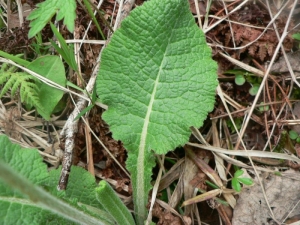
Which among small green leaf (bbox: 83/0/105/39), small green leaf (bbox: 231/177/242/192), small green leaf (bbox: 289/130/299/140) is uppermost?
small green leaf (bbox: 83/0/105/39)

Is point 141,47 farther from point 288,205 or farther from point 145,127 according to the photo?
point 288,205

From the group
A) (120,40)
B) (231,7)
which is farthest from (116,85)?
(231,7)

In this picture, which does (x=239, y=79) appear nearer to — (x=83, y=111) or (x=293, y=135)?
(x=293, y=135)

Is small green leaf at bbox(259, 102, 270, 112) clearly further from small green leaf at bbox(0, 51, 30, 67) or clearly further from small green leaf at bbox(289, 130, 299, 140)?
small green leaf at bbox(0, 51, 30, 67)

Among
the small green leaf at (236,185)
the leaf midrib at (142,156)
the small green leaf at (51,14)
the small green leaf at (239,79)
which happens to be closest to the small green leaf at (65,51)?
the small green leaf at (51,14)

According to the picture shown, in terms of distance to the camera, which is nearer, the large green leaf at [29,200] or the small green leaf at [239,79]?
the large green leaf at [29,200]

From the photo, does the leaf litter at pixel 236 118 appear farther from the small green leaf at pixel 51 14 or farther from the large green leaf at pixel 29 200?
the large green leaf at pixel 29 200

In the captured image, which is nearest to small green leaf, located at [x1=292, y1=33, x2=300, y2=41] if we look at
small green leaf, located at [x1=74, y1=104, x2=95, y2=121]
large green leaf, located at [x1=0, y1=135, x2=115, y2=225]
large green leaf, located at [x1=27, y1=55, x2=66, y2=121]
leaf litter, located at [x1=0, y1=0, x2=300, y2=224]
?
leaf litter, located at [x1=0, y1=0, x2=300, y2=224]
